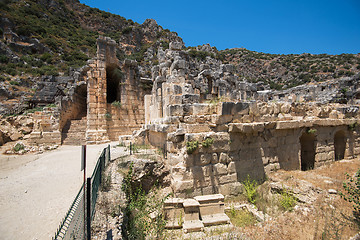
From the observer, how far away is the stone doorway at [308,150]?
7324mm

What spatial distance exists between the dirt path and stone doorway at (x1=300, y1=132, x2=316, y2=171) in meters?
8.92

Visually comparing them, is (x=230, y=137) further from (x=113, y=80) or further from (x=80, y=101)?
(x=80, y=101)

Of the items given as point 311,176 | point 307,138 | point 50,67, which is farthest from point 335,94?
point 50,67

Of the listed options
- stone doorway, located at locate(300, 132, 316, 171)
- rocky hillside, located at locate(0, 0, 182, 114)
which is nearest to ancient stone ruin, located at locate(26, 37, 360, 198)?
stone doorway, located at locate(300, 132, 316, 171)

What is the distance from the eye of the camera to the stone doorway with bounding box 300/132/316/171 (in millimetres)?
7324

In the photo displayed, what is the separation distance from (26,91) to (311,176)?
2979 cm

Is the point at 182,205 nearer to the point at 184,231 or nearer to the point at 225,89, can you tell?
the point at 184,231

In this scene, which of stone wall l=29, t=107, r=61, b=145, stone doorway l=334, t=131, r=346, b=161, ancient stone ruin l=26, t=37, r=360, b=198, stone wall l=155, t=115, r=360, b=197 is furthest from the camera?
stone wall l=29, t=107, r=61, b=145

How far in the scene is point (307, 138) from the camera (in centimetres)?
762

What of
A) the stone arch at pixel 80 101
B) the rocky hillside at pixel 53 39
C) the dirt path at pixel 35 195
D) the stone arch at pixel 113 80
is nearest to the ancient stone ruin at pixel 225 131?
the stone arch at pixel 80 101

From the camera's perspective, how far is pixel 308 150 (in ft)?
25.2

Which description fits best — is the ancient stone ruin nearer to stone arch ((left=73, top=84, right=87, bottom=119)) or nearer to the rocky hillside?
stone arch ((left=73, top=84, right=87, bottom=119))

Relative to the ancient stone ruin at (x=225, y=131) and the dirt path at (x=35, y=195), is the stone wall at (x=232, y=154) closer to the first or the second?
the ancient stone ruin at (x=225, y=131)

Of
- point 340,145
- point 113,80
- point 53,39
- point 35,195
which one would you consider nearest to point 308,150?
point 340,145
